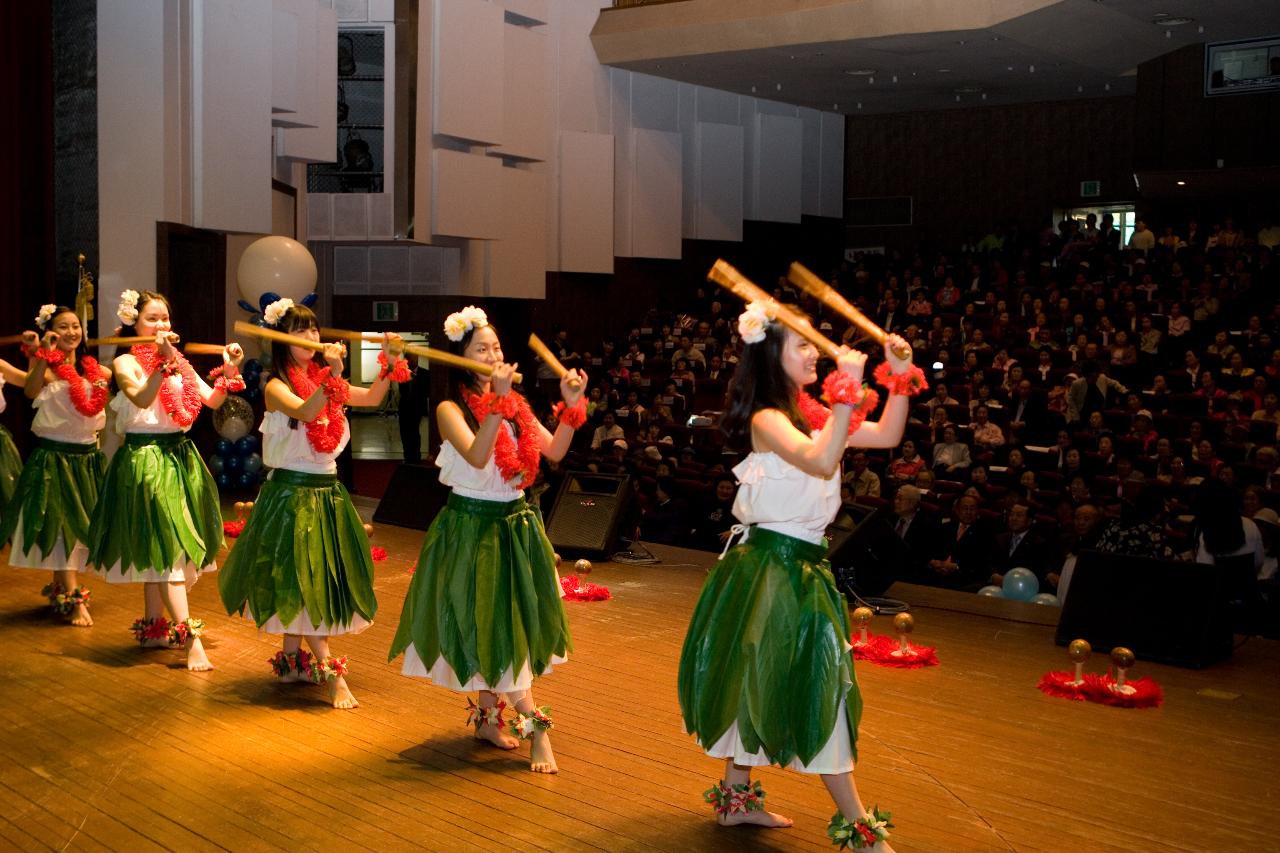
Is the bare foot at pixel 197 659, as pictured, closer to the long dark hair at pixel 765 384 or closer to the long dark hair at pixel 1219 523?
the long dark hair at pixel 765 384

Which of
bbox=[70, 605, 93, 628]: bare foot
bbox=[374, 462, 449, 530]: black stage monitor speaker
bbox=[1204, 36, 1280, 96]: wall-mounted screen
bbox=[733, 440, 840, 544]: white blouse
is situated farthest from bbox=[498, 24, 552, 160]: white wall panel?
bbox=[733, 440, 840, 544]: white blouse

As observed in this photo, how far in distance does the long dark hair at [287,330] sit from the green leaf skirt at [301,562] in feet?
1.23

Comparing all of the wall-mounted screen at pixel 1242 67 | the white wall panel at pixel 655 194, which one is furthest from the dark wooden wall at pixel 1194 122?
the white wall panel at pixel 655 194

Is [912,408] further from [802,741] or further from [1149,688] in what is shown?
[802,741]

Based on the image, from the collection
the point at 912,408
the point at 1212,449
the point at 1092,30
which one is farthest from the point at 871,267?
the point at 1212,449

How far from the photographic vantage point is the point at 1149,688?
17.5 ft

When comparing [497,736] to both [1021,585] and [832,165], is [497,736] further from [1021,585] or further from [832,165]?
[832,165]

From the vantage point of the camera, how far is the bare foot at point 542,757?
14.0 feet

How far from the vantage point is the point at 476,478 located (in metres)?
4.29

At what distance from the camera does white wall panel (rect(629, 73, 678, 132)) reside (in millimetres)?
16906

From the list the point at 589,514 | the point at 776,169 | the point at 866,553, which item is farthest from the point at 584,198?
the point at 866,553

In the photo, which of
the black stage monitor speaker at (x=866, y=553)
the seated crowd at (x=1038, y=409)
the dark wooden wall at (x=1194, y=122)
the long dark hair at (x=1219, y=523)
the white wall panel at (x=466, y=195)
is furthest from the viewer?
the dark wooden wall at (x=1194, y=122)

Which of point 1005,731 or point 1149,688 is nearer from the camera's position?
point 1005,731

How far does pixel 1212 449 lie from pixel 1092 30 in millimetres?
6419
